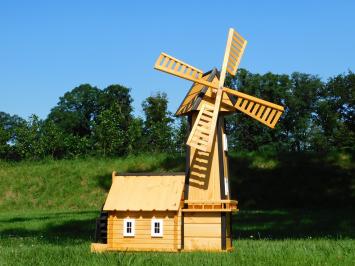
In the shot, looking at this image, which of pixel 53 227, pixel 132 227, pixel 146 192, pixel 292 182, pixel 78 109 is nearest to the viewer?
pixel 132 227

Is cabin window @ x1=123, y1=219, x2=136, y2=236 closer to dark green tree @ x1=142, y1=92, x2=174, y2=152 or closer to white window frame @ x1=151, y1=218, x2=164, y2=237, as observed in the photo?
white window frame @ x1=151, y1=218, x2=164, y2=237

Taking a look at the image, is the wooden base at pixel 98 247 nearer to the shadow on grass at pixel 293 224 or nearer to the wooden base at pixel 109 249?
the wooden base at pixel 109 249

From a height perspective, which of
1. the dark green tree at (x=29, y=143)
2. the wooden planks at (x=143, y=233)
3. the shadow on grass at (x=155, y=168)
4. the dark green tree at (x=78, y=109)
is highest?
the dark green tree at (x=78, y=109)

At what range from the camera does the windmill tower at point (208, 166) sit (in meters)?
14.7

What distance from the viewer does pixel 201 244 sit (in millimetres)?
14703

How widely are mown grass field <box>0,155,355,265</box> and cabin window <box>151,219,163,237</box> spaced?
5.10ft

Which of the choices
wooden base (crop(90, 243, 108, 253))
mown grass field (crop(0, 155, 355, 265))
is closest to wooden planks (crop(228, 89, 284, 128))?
mown grass field (crop(0, 155, 355, 265))

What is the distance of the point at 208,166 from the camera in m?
15.1

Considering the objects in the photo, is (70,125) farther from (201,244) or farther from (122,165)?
(201,244)

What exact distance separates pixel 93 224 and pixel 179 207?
1064 centimetres

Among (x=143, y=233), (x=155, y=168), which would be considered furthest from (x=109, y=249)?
(x=155, y=168)

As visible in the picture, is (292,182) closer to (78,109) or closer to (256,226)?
(256,226)

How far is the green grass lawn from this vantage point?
11219 millimetres

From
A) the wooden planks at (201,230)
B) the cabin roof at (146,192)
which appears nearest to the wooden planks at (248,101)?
the cabin roof at (146,192)
